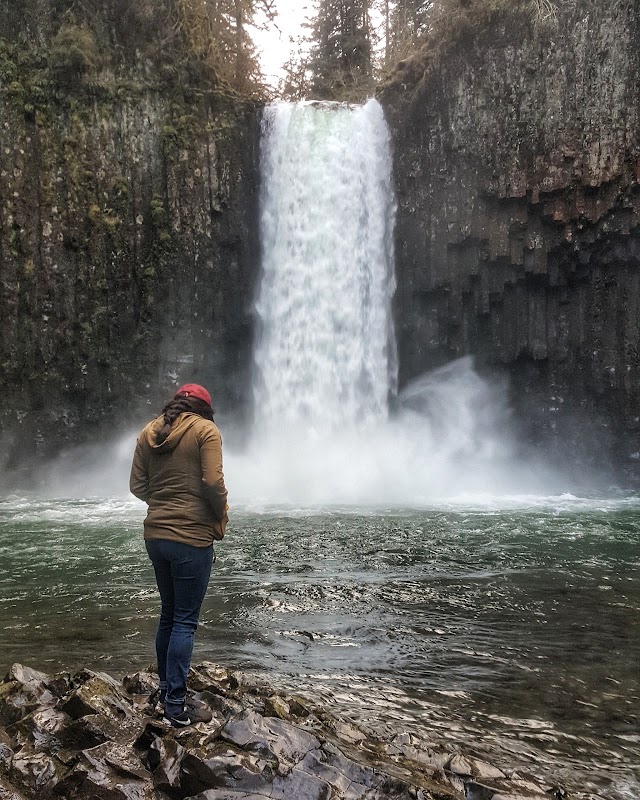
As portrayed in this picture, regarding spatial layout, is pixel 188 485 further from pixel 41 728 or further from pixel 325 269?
pixel 325 269

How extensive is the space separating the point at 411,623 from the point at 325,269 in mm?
14021

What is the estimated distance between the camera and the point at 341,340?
1912 cm

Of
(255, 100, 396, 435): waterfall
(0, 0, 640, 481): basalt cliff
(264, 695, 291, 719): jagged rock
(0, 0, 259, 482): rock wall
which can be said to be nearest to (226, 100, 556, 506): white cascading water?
(255, 100, 396, 435): waterfall

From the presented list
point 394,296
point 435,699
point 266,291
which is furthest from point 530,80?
point 435,699

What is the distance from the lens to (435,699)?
4.70 metres

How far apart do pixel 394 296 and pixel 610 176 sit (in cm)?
600

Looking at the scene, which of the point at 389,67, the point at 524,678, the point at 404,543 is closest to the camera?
the point at 524,678

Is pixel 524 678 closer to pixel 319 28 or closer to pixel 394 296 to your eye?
pixel 394 296

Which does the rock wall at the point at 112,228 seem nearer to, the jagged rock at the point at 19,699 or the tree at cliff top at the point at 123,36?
the tree at cliff top at the point at 123,36

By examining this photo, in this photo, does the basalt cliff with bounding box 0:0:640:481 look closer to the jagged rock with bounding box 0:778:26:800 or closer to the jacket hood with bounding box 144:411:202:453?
the jacket hood with bounding box 144:411:202:453

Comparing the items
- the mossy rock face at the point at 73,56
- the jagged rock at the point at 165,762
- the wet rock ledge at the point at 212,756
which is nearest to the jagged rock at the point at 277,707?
the wet rock ledge at the point at 212,756

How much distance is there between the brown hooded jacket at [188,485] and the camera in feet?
12.8

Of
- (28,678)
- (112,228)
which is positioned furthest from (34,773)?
(112,228)

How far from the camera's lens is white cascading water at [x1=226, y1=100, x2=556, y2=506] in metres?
19.0
